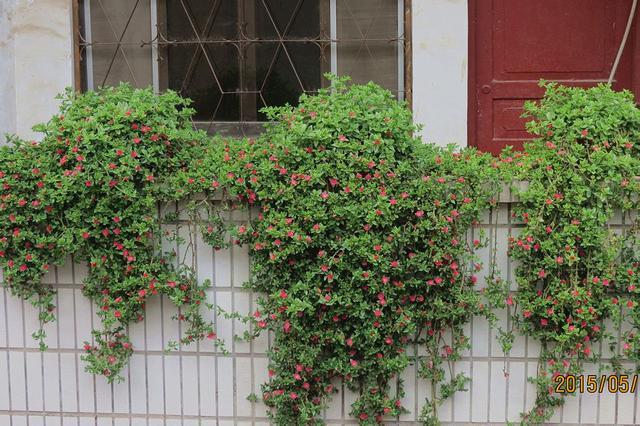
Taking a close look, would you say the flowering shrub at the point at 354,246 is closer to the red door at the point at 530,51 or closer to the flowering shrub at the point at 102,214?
the flowering shrub at the point at 102,214

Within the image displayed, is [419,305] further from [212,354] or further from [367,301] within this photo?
[212,354]

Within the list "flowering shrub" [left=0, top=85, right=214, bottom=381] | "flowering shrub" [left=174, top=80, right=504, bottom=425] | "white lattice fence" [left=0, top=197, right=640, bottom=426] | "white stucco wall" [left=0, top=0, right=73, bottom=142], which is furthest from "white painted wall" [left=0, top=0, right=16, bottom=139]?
"flowering shrub" [left=174, top=80, right=504, bottom=425]

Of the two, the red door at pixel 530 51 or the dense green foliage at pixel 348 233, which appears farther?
the red door at pixel 530 51

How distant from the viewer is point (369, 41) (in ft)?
20.0

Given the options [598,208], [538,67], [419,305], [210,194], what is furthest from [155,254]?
[538,67]

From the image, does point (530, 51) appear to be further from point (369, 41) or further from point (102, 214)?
point (102, 214)

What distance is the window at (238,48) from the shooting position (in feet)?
20.0

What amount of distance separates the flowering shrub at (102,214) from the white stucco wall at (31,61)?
7.68 feet

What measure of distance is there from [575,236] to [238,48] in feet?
11.0

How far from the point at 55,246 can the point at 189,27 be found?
9.29 feet

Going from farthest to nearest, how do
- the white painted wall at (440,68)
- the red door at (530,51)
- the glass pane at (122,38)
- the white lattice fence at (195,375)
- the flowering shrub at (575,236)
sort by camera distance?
the glass pane at (122,38)
the red door at (530,51)
the white painted wall at (440,68)
the white lattice fence at (195,375)
the flowering shrub at (575,236)

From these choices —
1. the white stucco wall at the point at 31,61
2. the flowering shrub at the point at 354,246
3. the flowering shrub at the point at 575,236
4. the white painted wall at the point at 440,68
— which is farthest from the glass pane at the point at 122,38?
the flowering shrub at the point at 575,236

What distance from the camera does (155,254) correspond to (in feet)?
12.8

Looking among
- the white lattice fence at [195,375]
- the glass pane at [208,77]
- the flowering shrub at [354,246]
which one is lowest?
the white lattice fence at [195,375]
